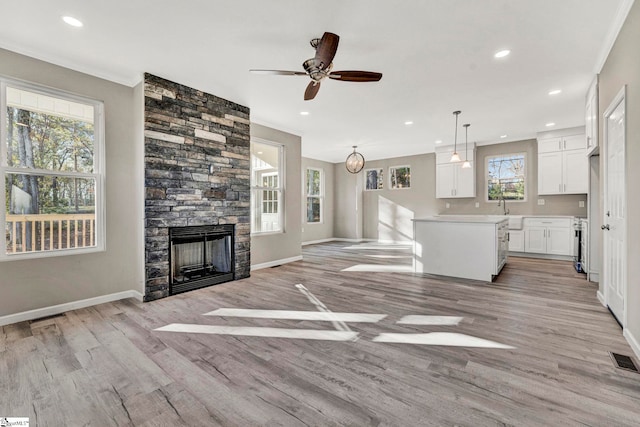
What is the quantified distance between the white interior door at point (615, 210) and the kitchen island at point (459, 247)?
1228mm

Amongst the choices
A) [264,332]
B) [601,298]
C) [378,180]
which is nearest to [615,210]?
[601,298]

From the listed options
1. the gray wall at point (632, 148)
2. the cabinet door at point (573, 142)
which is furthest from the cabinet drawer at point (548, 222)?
the gray wall at point (632, 148)

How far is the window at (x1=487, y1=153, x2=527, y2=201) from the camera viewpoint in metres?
6.91

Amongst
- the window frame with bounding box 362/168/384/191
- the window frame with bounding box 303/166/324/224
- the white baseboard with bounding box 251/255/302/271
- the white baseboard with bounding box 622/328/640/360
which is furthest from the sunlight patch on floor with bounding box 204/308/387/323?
the window frame with bounding box 362/168/384/191

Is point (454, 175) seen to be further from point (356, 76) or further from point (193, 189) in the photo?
point (193, 189)

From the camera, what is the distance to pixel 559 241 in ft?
19.9

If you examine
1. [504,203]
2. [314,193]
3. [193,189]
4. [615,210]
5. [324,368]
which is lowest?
[324,368]

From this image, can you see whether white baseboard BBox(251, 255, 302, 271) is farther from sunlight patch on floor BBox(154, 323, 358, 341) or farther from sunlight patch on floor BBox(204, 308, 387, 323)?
sunlight patch on floor BBox(154, 323, 358, 341)

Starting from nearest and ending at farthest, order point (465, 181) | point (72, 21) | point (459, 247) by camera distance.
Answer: point (72, 21) → point (459, 247) → point (465, 181)

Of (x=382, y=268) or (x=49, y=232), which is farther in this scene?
(x=382, y=268)

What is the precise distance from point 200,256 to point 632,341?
15.7 ft

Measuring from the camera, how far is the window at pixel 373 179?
31.2ft

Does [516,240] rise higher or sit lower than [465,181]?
lower

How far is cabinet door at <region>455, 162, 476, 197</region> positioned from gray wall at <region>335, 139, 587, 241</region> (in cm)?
26
